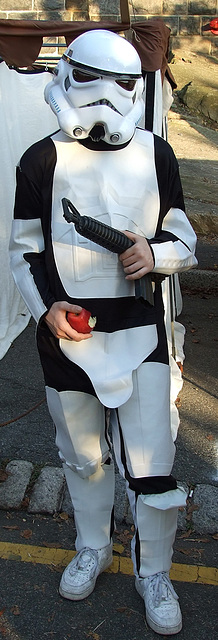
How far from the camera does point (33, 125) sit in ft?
16.4

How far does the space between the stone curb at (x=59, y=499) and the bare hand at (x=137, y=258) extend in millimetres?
1447

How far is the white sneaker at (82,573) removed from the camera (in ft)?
9.17

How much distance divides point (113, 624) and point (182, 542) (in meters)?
0.62

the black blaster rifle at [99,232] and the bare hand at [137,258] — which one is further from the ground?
the black blaster rifle at [99,232]

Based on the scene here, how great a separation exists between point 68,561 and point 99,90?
1.89m

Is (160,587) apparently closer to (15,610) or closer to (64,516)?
(15,610)

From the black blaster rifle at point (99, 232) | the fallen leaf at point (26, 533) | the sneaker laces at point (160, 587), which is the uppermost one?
the black blaster rifle at point (99, 232)

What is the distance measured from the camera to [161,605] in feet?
8.61

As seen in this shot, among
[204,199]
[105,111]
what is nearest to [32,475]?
[105,111]

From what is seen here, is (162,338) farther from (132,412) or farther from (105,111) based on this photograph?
(105,111)

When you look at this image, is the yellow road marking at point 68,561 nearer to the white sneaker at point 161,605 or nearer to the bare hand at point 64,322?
the white sneaker at point 161,605

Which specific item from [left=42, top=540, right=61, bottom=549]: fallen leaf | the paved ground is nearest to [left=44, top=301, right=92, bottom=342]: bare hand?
the paved ground

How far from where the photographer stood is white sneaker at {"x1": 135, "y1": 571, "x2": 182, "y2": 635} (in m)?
2.61

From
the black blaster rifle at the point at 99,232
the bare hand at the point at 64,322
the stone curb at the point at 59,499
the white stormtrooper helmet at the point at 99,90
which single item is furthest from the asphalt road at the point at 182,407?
the white stormtrooper helmet at the point at 99,90
